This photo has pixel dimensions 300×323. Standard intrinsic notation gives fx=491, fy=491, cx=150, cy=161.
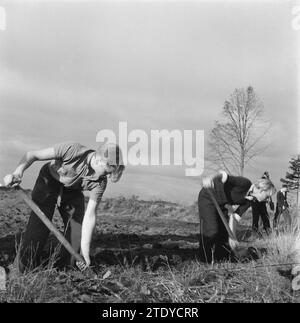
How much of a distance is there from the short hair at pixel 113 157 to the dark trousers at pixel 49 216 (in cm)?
54

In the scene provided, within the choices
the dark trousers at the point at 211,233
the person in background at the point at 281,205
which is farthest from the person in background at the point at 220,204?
the person in background at the point at 281,205

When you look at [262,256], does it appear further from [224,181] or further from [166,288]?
[166,288]

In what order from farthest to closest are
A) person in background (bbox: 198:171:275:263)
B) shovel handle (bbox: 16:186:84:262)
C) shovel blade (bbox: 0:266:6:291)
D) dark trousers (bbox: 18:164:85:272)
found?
person in background (bbox: 198:171:275:263)
dark trousers (bbox: 18:164:85:272)
shovel handle (bbox: 16:186:84:262)
shovel blade (bbox: 0:266:6:291)

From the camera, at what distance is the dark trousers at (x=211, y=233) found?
16.3 ft

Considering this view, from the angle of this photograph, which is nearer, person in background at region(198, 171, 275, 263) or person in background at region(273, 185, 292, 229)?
person in background at region(198, 171, 275, 263)

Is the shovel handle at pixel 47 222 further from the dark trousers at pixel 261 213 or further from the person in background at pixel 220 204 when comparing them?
the dark trousers at pixel 261 213

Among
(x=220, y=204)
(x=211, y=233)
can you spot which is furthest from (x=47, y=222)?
(x=220, y=204)

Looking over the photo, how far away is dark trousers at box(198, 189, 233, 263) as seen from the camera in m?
4.97

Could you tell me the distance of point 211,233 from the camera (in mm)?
4953

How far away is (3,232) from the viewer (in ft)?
21.9

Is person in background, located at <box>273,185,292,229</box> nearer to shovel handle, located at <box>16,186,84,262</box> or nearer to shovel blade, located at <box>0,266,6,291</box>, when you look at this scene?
shovel handle, located at <box>16,186,84,262</box>

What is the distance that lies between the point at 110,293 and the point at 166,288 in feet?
1.46

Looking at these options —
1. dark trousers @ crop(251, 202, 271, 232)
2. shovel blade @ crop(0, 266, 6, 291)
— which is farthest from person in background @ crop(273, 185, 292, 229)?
shovel blade @ crop(0, 266, 6, 291)
